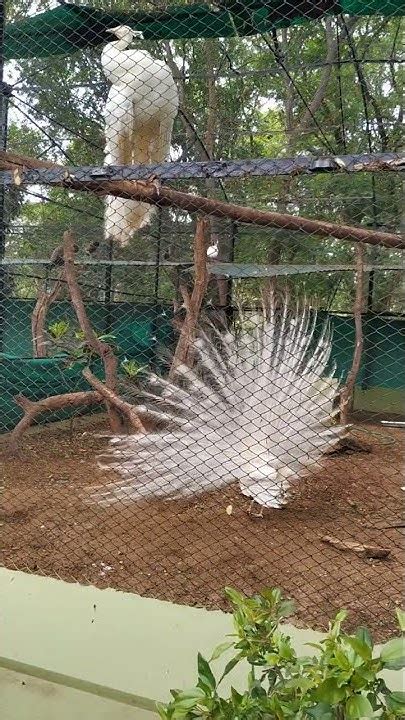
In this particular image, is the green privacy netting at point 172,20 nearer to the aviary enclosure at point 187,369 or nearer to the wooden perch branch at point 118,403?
the aviary enclosure at point 187,369

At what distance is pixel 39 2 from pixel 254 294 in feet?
9.01

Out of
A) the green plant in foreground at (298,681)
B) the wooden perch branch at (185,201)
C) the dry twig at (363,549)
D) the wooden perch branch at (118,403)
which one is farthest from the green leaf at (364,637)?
the wooden perch branch at (118,403)

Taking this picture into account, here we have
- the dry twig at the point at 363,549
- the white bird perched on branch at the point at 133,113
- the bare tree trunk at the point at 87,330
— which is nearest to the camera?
the dry twig at the point at 363,549

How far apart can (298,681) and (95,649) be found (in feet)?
3.80

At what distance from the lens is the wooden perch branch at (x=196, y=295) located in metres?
3.29

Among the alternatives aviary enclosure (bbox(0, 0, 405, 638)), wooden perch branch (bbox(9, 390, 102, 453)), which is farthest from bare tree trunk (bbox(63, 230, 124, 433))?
wooden perch branch (bbox(9, 390, 102, 453))

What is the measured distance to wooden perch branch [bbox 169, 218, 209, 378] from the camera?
329 centimetres

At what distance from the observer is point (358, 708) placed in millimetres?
750

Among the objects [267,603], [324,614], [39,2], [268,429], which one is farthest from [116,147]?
[267,603]

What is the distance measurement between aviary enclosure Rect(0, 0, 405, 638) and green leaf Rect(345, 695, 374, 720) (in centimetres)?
106

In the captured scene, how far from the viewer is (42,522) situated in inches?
101

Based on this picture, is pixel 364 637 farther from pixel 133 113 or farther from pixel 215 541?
pixel 133 113

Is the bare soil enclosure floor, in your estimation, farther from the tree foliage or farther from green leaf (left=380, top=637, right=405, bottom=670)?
the tree foliage

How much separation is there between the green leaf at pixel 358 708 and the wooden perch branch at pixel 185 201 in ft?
4.18
